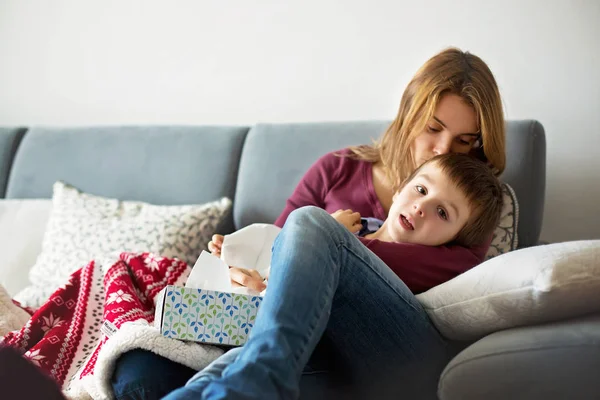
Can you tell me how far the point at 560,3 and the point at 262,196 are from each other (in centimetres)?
105

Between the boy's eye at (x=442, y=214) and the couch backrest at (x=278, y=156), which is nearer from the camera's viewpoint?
the boy's eye at (x=442, y=214)

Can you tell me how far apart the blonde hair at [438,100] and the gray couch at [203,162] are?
0.15 m

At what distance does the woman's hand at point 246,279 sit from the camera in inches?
53.9

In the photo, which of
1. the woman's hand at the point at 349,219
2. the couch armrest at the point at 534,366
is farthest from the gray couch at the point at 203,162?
the couch armrest at the point at 534,366

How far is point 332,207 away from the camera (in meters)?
1.74

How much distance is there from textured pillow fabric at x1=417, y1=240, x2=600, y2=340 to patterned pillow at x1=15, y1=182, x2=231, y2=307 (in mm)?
886

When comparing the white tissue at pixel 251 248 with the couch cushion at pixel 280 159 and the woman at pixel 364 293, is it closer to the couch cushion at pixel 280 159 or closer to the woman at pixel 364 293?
the woman at pixel 364 293

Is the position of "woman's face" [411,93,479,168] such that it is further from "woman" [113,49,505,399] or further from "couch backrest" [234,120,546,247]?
"couch backrest" [234,120,546,247]

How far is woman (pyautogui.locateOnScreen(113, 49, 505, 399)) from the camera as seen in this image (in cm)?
96

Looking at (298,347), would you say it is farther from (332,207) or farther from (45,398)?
(332,207)

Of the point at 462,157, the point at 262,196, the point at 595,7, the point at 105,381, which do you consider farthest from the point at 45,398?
the point at 595,7

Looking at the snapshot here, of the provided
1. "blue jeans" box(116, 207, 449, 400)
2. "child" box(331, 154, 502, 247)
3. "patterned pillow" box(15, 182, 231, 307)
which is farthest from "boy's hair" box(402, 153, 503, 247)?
"patterned pillow" box(15, 182, 231, 307)

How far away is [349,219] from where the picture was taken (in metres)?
1.57

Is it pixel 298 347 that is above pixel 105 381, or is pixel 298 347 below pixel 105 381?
above
